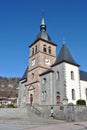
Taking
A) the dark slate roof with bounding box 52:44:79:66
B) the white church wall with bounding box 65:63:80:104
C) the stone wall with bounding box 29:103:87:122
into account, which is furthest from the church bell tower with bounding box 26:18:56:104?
the stone wall with bounding box 29:103:87:122

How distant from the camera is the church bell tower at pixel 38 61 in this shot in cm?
3206

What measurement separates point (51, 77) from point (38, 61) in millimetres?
5025

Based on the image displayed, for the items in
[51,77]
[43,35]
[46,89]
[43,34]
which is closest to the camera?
[51,77]

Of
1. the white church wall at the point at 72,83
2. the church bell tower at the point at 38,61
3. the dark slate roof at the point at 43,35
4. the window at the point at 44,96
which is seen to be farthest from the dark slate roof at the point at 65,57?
the window at the point at 44,96

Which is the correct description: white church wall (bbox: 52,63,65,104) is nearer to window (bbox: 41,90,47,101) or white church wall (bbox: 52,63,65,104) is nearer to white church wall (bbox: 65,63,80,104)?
white church wall (bbox: 65,63,80,104)

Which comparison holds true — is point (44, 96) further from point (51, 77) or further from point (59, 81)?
point (59, 81)

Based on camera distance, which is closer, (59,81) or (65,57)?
(59,81)

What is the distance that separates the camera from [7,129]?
37.1 ft

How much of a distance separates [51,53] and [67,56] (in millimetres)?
5739

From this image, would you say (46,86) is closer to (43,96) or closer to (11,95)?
(43,96)

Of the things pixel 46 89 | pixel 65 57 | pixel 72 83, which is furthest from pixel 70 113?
pixel 65 57

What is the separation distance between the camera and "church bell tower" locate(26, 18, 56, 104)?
3206 centimetres

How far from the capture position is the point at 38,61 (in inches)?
1284

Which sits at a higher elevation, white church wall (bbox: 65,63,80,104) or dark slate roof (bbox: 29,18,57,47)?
dark slate roof (bbox: 29,18,57,47)
